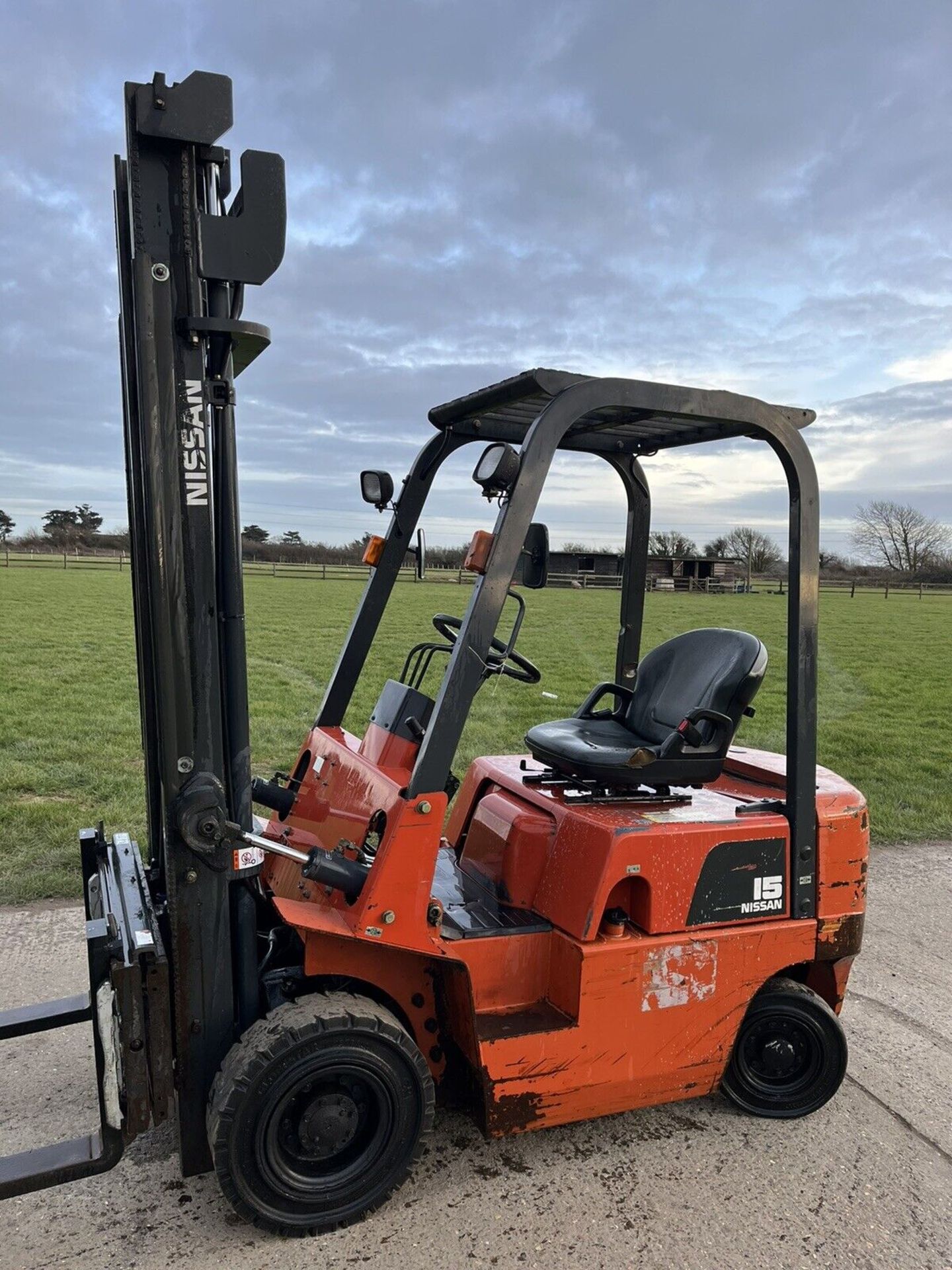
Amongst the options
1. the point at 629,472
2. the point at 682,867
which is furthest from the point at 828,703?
the point at 682,867

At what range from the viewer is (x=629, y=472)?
4754 mm

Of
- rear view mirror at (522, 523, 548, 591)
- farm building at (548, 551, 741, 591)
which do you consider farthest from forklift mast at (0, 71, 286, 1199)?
farm building at (548, 551, 741, 591)

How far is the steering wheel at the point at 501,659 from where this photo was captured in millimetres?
3279

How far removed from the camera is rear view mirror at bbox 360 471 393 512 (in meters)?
4.11

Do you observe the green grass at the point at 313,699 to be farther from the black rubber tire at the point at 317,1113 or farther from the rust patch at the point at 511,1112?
the rust patch at the point at 511,1112

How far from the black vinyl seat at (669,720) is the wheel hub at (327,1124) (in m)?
1.60

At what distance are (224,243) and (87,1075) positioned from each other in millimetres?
3298

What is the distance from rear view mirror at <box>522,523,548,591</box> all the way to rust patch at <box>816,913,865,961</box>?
1876mm

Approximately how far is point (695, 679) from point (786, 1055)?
1.64m

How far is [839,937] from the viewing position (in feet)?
12.6

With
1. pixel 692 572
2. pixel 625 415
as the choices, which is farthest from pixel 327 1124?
pixel 692 572

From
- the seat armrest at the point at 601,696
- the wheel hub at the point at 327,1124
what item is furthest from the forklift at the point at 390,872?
the seat armrest at the point at 601,696

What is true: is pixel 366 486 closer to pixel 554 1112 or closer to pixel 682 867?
pixel 682 867

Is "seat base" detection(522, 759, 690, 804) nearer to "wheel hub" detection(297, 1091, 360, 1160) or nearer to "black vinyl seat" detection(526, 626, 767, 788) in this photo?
"black vinyl seat" detection(526, 626, 767, 788)
